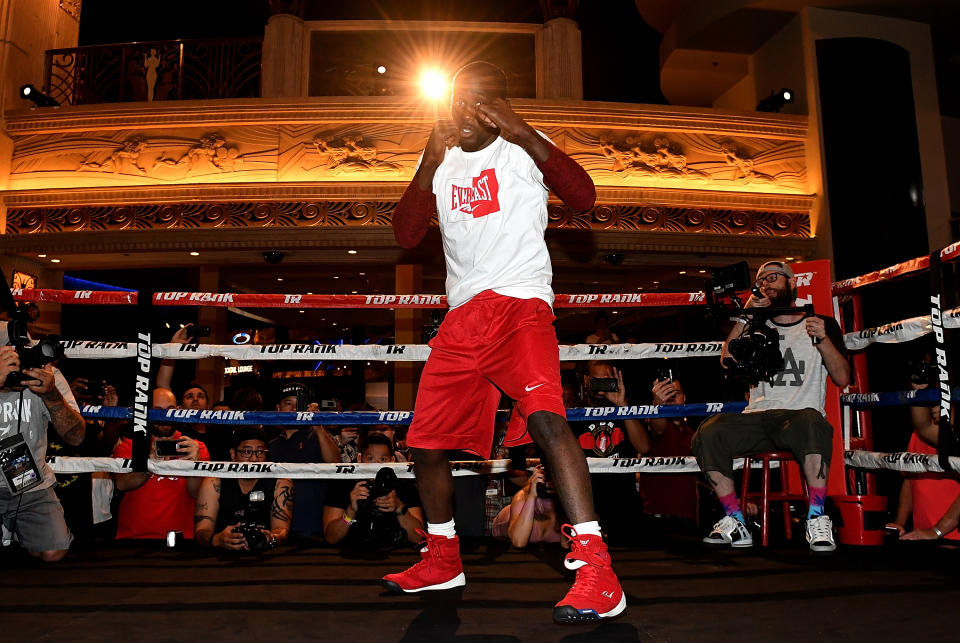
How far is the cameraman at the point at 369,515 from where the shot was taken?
9.21 feet

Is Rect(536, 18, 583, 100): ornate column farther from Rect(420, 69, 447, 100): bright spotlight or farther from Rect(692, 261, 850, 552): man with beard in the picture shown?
Rect(692, 261, 850, 552): man with beard

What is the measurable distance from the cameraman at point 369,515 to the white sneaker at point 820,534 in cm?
150

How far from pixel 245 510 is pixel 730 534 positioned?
1971mm

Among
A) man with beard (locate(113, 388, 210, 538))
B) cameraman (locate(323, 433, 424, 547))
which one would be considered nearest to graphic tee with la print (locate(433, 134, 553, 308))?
cameraman (locate(323, 433, 424, 547))

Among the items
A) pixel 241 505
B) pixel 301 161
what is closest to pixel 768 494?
pixel 241 505

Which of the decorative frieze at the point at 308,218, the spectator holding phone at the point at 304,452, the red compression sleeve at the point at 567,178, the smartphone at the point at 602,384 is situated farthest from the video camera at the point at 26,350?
the decorative frieze at the point at 308,218

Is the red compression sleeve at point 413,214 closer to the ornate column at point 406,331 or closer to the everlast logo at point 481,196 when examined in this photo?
the everlast logo at point 481,196

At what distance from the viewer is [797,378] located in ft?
9.82

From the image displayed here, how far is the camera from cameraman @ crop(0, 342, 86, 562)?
2.36 metres

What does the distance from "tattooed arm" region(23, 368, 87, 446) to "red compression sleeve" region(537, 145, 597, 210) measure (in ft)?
6.01

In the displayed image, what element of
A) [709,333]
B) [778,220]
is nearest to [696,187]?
[778,220]

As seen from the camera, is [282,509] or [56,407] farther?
[282,509]

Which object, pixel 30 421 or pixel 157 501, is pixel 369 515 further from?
pixel 30 421

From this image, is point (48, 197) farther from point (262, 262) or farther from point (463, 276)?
point (463, 276)
